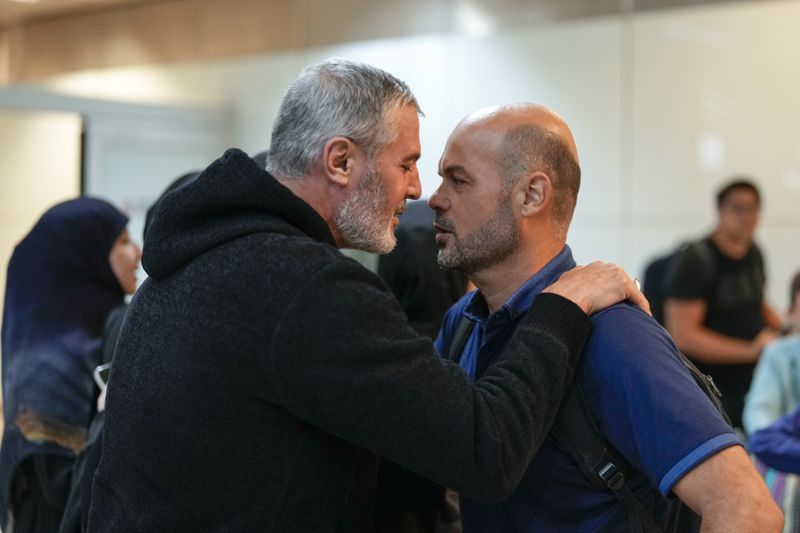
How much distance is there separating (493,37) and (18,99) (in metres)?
2.92

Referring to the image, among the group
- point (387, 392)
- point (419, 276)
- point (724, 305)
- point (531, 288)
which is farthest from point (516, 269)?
point (724, 305)

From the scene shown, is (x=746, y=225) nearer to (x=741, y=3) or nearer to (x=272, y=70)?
(x=741, y=3)

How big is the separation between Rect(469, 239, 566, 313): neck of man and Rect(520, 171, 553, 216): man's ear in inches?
2.5

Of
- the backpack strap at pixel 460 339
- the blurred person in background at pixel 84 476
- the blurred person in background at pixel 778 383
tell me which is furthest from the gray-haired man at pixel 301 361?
the blurred person in background at pixel 778 383

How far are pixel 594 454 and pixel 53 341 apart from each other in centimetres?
164

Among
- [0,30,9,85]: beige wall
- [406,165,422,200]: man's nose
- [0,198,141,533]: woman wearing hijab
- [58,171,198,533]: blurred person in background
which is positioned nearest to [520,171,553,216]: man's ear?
[406,165,422,200]: man's nose

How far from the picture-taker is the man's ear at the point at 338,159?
5.15 ft

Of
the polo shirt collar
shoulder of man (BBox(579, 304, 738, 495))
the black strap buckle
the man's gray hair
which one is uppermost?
the man's gray hair

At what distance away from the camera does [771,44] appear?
19.4ft

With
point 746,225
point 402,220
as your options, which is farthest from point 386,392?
point 746,225

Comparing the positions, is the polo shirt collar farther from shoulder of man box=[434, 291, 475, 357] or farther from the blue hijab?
the blue hijab

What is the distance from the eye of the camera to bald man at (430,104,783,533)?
1520mm

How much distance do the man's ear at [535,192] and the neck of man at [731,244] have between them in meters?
3.45

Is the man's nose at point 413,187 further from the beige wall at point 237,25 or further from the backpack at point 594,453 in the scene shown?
the beige wall at point 237,25
